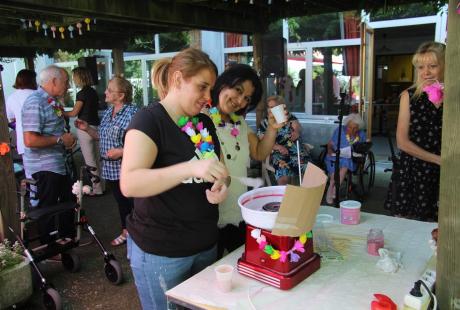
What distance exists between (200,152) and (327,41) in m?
6.49

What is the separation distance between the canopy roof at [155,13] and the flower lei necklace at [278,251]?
3.02 metres

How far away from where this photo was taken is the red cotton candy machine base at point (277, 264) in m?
1.38

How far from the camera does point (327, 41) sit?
7312 mm

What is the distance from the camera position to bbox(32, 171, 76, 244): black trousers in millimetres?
3246

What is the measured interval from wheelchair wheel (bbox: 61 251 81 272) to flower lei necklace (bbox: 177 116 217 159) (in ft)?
7.94

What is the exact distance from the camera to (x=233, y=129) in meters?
1.96

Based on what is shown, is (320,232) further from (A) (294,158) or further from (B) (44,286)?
(A) (294,158)

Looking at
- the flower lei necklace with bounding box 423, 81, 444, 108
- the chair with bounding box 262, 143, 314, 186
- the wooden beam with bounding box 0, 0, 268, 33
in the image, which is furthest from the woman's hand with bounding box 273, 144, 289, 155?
the flower lei necklace with bounding box 423, 81, 444, 108

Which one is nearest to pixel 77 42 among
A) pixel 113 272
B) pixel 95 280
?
pixel 95 280

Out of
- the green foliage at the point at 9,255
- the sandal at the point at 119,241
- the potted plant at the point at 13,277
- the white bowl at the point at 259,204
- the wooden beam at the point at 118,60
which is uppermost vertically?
the wooden beam at the point at 118,60


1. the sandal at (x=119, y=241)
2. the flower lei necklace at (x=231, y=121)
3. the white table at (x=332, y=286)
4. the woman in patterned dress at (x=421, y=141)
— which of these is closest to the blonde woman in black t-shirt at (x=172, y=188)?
the white table at (x=332, y=286)

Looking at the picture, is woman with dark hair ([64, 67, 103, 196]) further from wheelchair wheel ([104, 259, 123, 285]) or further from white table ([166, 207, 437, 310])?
white table ([166, 207, 437, 310])

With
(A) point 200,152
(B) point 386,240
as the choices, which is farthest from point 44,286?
(B) point 386,240

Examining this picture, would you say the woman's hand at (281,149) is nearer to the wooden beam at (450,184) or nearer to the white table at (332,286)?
the white table at (332,286)
